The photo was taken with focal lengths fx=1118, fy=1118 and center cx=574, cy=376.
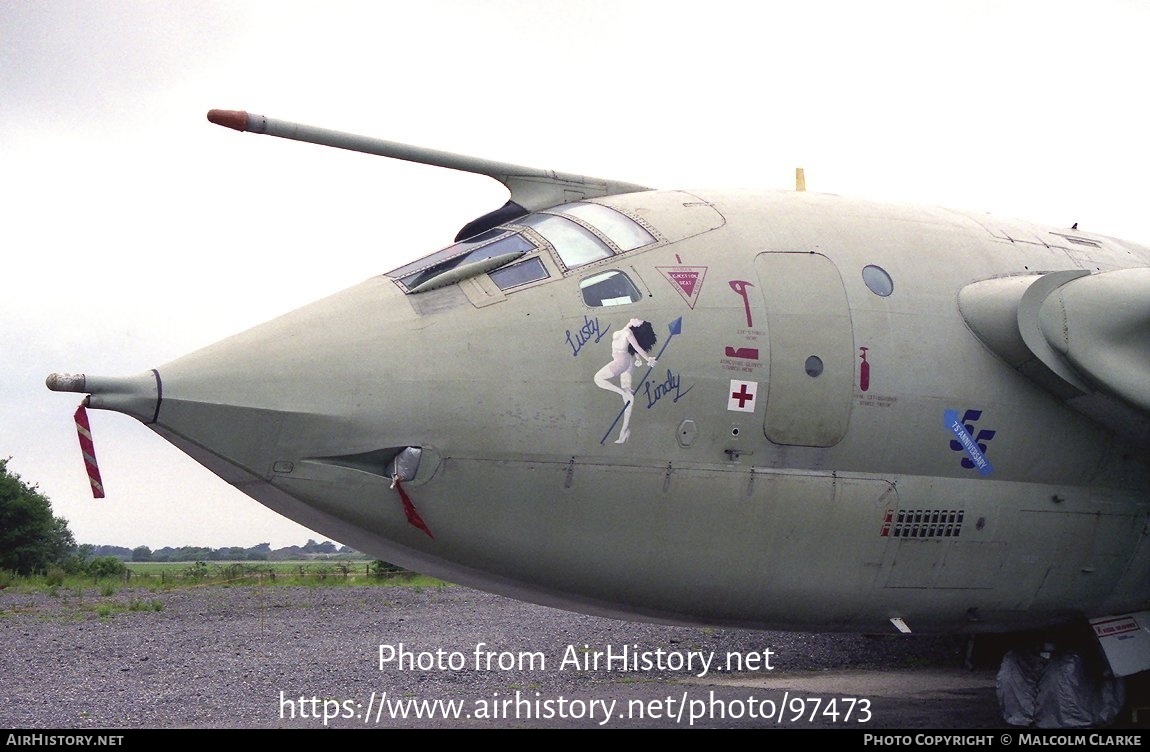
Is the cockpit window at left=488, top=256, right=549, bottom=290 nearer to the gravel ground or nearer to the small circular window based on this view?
the small circular window

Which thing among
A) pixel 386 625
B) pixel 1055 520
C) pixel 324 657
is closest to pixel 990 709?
pixel 1055 520

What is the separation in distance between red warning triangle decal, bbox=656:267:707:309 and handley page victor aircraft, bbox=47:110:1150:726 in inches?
0.6

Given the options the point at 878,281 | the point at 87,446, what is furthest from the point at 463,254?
the point at 878,281

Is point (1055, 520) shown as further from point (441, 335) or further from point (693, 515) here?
point (441, 335)

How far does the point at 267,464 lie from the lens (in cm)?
627

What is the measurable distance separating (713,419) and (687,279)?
3.12 feet

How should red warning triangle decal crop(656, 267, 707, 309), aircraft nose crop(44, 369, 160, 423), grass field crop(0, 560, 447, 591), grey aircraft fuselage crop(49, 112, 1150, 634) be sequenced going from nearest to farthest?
1. aircraft nose crop(44, 369, 160, 423)
2. grey aircraft fuselage crop(49, 112, 1150, 634)
3. red warning triangle decal crop(656, 267, 707, 309)
4. grass field crop(0, 560, 447, 591)

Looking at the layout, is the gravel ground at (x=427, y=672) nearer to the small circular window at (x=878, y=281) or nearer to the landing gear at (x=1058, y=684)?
the landing gear at (x=1058, y=684)

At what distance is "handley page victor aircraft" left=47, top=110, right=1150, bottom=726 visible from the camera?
21.3 ft

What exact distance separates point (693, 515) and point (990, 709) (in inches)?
248

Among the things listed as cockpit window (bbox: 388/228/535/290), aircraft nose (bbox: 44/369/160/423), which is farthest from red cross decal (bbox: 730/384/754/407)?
aircraft nose (bbox: 44/369/160/423)

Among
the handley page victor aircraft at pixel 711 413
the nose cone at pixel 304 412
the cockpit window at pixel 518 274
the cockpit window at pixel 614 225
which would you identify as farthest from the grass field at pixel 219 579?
the nose cone at pixel 304 412

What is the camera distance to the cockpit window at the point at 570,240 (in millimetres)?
7344

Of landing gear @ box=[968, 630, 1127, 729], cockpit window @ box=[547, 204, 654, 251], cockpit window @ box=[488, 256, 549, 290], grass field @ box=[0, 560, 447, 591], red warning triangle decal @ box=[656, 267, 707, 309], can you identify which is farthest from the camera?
grass field @ box=[0, 560, 447, 591]
